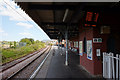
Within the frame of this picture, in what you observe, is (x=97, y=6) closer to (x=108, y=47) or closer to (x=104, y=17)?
(x=104, y=17)

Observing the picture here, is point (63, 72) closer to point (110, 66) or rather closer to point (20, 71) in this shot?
point (110, 66)

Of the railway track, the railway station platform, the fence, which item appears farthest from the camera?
the railway track

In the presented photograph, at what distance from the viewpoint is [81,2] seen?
3.75m

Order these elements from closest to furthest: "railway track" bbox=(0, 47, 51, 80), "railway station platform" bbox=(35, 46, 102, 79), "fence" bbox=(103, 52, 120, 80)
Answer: "fence" bbox=(103, 52, 120, 80) → "railway station platform" bbox=(35, 46, 102, 79) → "railway track" bbox=(0, 47, 51, 80)

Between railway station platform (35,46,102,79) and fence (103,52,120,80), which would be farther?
railway station platform (35,46,102,79)

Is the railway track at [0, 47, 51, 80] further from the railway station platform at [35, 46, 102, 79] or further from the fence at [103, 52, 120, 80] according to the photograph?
the fence at [103, 52, 120, 80]

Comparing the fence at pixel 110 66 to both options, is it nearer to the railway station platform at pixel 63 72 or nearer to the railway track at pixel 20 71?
the railway station platform at pixel 63 72

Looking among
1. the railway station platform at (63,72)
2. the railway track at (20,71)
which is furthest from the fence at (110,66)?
the railway track at (20,71)

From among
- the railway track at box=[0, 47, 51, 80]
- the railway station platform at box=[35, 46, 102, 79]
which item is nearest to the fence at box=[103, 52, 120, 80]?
the railway station platform at box=[35, 46, 102, 79]

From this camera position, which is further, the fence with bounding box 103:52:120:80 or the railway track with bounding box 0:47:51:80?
the railway track with bounding box 0:47:51:80

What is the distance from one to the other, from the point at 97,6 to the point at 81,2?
1.19m

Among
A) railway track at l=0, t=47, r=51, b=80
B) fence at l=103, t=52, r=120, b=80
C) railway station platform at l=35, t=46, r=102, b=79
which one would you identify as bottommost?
railway track at l=0, t=47, r=51, b=80

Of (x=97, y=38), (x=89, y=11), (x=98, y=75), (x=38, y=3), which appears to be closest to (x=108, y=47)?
(x=97, y=38)

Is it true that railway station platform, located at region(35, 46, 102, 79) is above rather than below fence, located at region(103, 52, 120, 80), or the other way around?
below
